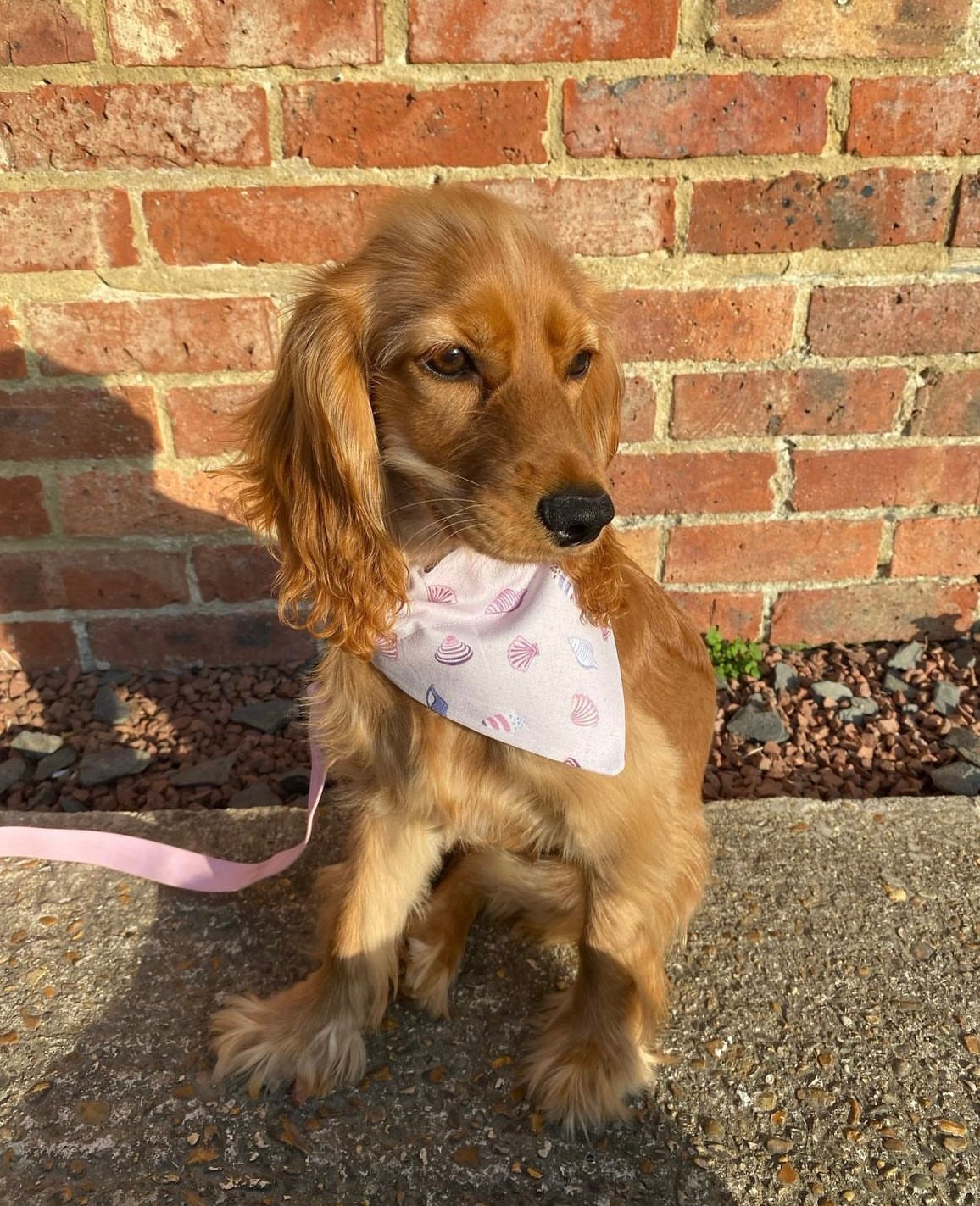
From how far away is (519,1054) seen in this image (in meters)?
1.71

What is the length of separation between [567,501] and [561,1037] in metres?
1.03

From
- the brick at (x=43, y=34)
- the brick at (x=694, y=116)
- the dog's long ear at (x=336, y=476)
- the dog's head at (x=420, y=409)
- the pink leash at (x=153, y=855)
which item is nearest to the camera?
the dog's head at (x=420, y=409)

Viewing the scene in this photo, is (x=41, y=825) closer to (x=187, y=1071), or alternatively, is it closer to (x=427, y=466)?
(x=187, y=1071)

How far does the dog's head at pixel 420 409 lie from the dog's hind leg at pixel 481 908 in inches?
25.2

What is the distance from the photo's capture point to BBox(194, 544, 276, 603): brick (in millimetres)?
2781

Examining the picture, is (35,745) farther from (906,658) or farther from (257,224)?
(906,658)

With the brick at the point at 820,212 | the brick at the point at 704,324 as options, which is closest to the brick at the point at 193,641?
the brick at the point at 704,324

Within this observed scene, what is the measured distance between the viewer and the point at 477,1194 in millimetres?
1473

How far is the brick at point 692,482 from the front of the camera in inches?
106

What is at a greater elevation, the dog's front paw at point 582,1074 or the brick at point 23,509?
the brick at point 23,509

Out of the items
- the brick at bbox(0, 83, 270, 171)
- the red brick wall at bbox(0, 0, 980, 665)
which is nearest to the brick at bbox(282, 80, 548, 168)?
the red brick wall at bbox(0, 0, 980, 665)

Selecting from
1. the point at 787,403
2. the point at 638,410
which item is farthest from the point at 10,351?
the point at 787,403

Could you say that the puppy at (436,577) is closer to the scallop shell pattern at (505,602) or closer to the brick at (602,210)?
the scallop shell pattern at (505,602)

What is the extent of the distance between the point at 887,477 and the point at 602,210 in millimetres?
1188
